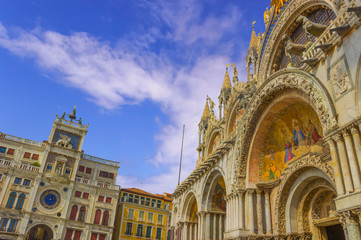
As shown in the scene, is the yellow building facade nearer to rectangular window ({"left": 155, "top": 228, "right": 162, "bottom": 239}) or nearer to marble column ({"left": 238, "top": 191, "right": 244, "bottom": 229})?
rectangular window ({"left": 155, "top": 228, "right": 162, "bottom": 239})

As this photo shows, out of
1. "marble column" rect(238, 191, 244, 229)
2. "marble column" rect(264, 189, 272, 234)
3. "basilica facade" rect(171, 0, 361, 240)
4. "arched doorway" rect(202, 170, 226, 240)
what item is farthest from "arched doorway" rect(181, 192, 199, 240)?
"marble column" rect(264, 189, 272, 234)

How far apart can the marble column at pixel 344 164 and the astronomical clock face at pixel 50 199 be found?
130 feet

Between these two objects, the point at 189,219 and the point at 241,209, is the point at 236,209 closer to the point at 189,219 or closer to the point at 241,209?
the point at 241,209

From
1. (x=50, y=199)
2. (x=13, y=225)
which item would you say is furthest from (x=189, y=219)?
(x=13, y=225)

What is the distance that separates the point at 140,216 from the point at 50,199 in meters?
15.4

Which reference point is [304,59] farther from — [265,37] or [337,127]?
[265,37]

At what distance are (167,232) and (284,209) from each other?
39455 mm

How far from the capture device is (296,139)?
1423 centimetres

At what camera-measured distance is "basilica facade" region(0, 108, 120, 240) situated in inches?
1465

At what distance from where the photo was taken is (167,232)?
49.7 m

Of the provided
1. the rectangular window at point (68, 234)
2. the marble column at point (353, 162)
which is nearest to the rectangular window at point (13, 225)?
the rectangular window at point (68, 234)

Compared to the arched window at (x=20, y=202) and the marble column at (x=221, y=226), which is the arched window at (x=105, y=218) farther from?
the marble column at (x=221, y=226)

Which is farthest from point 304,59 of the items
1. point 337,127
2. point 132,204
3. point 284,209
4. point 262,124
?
point 132,204

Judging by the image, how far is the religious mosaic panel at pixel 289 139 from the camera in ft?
42.9
